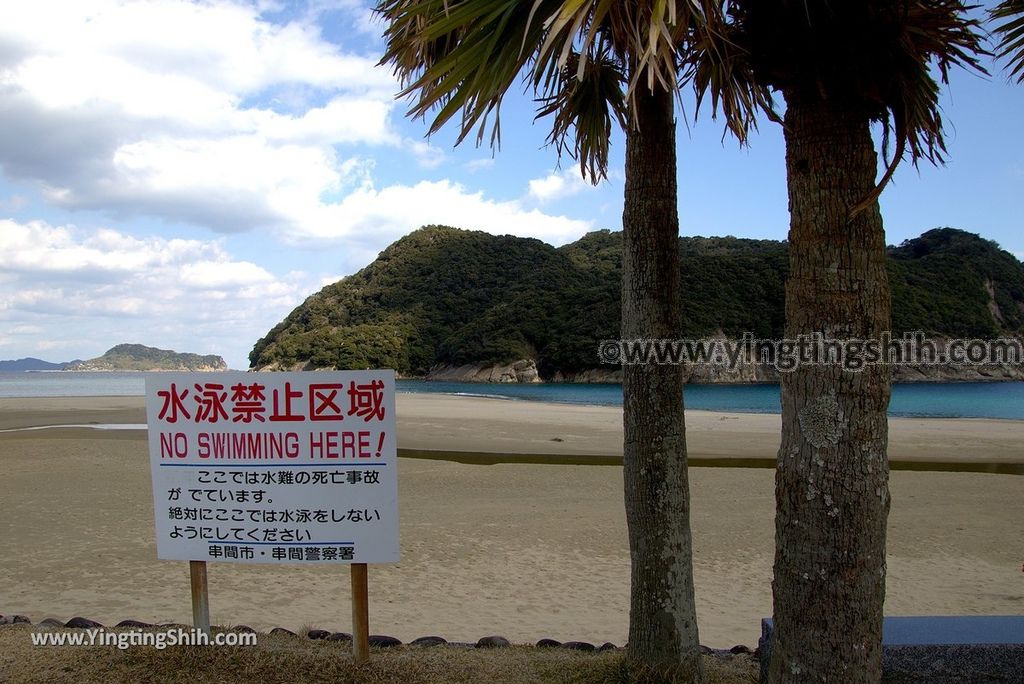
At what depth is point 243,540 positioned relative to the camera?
3.63m

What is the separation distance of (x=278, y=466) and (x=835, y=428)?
268 cm

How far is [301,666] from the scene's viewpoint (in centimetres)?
360

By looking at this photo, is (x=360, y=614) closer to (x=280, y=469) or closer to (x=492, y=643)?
(x=280, y=469)

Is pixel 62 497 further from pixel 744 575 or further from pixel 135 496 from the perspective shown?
pixel 744 575

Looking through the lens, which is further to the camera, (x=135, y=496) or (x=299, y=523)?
(x=135, y=496)

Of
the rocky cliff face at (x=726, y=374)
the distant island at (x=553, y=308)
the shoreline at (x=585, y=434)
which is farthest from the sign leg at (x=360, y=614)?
the rocky cliff face at (x=726, y=374)

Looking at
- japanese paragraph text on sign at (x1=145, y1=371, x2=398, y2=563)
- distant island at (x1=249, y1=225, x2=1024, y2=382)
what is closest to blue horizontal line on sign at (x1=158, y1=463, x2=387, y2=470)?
japanese paragraph text on sign at (x1=145, y1=371, x2=398, y2=563)

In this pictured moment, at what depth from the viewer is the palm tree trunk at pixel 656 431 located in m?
3.38

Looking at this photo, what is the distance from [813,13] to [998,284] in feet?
317

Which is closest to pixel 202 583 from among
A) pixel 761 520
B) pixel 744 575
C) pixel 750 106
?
pixel 750 106

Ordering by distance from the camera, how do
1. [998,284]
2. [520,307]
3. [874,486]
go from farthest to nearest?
[520,307]
[998,284]
[874,486]

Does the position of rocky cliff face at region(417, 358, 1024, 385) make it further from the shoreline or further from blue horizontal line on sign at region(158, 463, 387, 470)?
blue horizontal line on sign at region(158, 463, 387, 470)

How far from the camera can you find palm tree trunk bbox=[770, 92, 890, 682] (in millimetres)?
2291

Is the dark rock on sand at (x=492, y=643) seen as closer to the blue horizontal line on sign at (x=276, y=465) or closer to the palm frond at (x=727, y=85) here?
the blue horizontal line on sign at (x=276, y=465)
